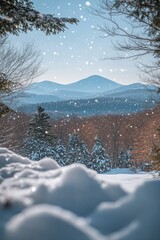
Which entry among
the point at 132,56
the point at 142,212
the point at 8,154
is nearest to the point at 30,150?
the point at 132,56

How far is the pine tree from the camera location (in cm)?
3191

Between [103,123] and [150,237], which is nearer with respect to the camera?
[150,237]

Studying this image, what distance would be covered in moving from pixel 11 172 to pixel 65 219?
5.36 feet

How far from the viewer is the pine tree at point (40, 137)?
31.9 meters

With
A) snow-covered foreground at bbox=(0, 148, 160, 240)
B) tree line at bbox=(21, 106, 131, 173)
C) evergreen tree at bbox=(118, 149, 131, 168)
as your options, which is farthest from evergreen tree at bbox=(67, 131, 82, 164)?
snow-covered foreground at bbox=(0, 148, 160, 240)

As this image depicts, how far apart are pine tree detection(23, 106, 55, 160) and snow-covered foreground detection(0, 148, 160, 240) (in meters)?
29.4

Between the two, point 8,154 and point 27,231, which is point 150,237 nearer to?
point 27,231

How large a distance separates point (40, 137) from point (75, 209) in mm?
32223

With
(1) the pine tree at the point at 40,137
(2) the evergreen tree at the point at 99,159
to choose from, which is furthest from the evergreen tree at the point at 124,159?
(1) the pine tree at the point at 40,137

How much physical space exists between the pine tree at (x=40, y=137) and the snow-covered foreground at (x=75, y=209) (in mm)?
29405

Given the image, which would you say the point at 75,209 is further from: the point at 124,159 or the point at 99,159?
the point at 124,159

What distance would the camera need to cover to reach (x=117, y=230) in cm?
146

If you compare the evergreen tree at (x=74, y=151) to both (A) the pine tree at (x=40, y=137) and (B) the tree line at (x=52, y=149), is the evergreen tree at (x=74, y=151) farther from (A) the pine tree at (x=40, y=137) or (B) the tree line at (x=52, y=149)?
(A) the pine tree at (x=40, y=137)

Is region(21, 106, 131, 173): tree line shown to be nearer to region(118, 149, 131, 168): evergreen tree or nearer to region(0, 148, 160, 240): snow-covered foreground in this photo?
region(118, 149, 131, 168): evergreen tree
